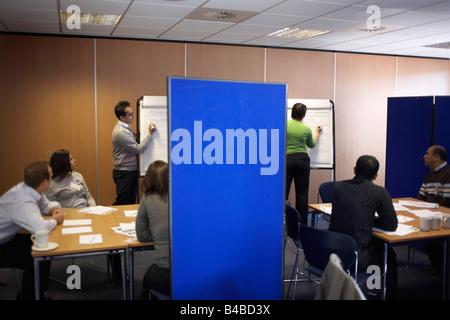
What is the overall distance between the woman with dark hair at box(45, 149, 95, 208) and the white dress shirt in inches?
29.6

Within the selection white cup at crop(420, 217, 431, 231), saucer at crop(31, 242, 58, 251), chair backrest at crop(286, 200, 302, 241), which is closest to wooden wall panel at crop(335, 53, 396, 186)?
chair backrest at crop(286, 200, 302, 241)

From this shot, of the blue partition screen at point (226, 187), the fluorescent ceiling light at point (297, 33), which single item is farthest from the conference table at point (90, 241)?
the fluorescent ceiling light at point (297, 33)

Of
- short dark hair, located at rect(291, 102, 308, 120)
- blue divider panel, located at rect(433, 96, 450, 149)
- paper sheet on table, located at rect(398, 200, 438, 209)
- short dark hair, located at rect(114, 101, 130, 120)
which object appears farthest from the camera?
short dark hair, located at rect(291, 102, 308, 120)

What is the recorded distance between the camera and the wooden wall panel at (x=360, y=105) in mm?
7297

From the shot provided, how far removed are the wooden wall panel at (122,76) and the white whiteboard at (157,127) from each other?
982mm

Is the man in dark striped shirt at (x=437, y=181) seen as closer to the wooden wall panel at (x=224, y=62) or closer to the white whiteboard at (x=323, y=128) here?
the white whiteboard at (x=323, y=128)

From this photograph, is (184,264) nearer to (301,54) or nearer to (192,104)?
(192,104)

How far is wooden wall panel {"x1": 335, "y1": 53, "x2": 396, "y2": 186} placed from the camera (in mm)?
7297

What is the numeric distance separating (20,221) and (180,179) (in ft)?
4.73

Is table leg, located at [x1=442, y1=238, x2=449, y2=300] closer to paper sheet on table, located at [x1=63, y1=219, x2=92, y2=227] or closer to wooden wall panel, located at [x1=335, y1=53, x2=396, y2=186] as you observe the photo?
paper sheet on table, located at [x1=63, y1=219, x2=92, y2=227]

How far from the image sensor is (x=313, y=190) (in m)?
7.18

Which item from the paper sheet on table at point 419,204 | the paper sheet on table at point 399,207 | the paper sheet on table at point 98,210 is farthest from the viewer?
the paper sheet on table at point 419,204

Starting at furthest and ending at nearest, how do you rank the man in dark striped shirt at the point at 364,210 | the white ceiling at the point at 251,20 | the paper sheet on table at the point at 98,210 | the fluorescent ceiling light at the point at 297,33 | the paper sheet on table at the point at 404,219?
1. the fluorescent ceiling light at the point at 297,33
2. the white ceiling at the point at 251,20
3. the paper sheet on table at the point at 98,210
4. the paper sheet on table at the point at 404,219
5. the man in dark striped shirt at the point at 364,210
